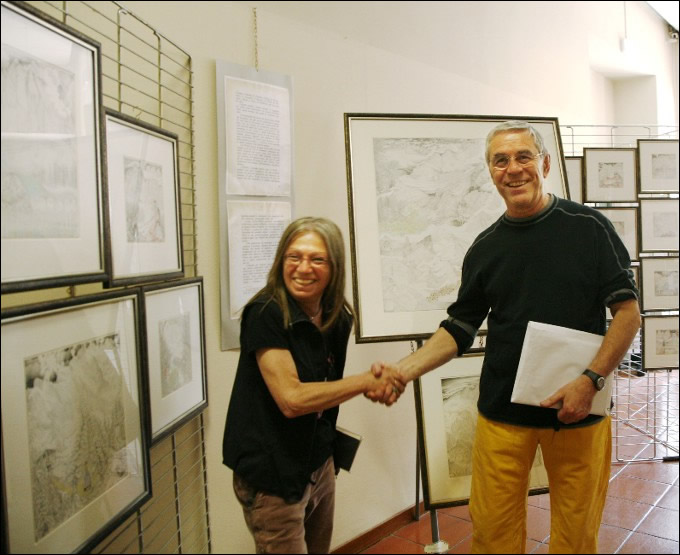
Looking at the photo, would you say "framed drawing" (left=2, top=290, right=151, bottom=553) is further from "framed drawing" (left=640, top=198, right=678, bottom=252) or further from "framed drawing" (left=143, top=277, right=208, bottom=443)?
"framed drawing" (left=640, top=198, right=678, bottom=252)

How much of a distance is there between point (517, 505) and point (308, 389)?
25.7 inches

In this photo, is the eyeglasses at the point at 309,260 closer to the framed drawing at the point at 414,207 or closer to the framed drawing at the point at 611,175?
the framed drawing at the point at 414,207

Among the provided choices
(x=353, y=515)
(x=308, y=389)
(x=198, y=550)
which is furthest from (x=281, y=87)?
(x=353, y=515)

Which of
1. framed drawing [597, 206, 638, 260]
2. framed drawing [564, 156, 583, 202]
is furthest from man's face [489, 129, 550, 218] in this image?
framed drawing [597, 206, 638, 260]

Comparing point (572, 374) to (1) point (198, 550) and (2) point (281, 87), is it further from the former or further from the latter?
(2) point (281, 87)

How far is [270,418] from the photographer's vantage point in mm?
1018

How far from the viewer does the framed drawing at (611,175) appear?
98.4 inches

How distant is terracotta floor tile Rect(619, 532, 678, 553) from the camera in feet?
3.55

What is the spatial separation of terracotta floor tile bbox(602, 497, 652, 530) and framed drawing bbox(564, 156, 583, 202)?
1519mm

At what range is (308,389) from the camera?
0.98 m

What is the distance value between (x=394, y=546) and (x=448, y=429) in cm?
52

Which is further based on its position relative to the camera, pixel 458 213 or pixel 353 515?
pixel 353 515

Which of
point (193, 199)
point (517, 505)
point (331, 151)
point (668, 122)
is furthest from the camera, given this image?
point (668, 122)

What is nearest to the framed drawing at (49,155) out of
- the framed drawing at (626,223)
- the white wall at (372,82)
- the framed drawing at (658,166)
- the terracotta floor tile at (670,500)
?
the white wall at (372,82)
